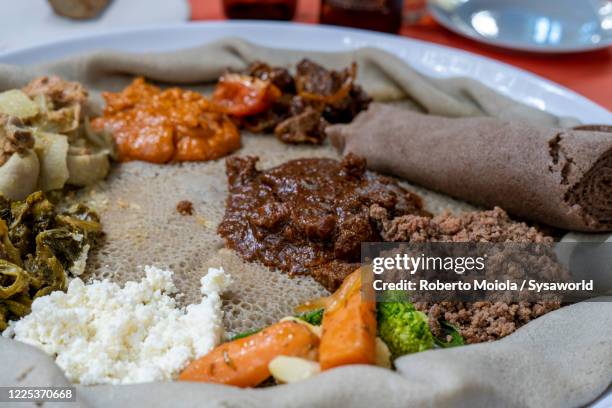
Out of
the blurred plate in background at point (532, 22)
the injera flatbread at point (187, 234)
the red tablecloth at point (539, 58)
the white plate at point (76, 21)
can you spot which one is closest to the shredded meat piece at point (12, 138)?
the injera flatbread at point (187, 234)

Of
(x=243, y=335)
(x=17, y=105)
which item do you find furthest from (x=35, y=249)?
(x=243, y=335)

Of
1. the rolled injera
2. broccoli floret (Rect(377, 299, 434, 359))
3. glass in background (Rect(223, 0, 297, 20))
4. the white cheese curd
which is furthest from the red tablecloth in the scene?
the white cheese curd

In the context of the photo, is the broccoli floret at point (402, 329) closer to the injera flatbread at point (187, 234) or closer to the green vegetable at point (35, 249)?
the injera flatbread at point (187, 234)

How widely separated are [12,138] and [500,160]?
2608 millimetres

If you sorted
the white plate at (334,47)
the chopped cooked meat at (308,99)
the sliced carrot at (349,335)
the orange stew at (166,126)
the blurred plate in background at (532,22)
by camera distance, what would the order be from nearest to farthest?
the sliced carrot at (349,335)
the orange stew at (166,126)
the chopped cooked meat at (308,99)
the white plate at (334,47)
the blurred plate in background at (532,22)

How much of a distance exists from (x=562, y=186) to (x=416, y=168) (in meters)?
0.86

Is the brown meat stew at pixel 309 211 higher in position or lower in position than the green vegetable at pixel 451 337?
higher

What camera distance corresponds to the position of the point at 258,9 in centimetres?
582

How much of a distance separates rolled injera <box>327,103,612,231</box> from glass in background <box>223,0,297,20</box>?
2.02 m

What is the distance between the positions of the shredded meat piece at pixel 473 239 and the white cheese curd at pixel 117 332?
0.98 m

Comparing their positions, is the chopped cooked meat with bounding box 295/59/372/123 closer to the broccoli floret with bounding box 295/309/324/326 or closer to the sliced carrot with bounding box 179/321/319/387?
the broccoli floret with bounding box 295/309/324/326

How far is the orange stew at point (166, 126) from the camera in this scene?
4.10 meters

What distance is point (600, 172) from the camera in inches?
132

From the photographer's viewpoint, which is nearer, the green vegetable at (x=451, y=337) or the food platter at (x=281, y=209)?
the food platter at (x=281, y=209)
